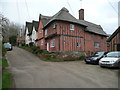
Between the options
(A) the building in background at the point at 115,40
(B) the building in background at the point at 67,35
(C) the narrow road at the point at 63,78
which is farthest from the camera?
(B) the building in background at the point at 67,35

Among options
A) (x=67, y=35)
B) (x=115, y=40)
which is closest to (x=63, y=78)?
(x=67, y=35)

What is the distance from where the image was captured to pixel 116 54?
1343cm

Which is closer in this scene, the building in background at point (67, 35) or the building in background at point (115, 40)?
the building in background at point (115, 40)

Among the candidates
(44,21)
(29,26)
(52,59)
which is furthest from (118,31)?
(29,26)

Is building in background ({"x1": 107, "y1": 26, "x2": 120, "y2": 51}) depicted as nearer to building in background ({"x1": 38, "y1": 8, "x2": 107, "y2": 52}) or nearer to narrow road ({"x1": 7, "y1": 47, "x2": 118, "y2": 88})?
building in background ({"x1": 38, "y1": 8, "x2": 107, "y2": 52})

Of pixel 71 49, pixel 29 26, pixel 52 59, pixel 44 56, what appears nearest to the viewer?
pixel 52 59

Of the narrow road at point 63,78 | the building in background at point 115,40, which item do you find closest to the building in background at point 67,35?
the building in background at point 115,40

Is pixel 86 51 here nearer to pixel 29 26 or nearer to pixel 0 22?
pixel 0 22

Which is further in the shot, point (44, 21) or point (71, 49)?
Result: point (44, 21)

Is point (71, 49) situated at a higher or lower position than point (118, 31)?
lower

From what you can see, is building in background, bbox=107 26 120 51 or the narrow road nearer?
the narrow road

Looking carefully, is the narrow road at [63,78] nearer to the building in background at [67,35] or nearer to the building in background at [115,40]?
the building in background at [115,40]

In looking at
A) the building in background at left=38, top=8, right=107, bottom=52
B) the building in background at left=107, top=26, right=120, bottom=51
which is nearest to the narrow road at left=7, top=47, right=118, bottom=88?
the building in background at left=107, top=26, right=120, bottom=51

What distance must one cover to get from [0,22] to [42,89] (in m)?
9.84
